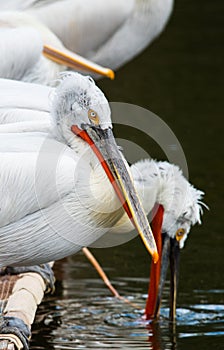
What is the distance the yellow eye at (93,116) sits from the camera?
12.9ft

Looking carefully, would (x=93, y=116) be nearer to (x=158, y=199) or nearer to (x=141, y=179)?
(x=141, y=179)

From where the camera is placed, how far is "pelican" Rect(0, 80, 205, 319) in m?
4.38

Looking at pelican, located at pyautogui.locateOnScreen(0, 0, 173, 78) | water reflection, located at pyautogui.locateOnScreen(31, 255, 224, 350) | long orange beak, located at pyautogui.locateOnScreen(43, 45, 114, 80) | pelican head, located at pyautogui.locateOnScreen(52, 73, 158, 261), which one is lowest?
water reflection, located at pyautogui.locateOnScreen(31, 255, 224, 350)

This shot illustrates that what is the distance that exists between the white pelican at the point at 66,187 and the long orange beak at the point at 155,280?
3.40 ft

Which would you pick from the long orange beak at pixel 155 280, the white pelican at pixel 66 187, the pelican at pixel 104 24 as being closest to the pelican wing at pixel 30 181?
the white pelican at pixel 66 187

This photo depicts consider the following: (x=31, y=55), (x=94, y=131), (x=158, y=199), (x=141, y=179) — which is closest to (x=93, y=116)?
(x=94, y=131)

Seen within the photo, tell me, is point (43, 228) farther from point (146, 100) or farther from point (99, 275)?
point (146, 100)

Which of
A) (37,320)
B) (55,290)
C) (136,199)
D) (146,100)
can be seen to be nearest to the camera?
(136,199)

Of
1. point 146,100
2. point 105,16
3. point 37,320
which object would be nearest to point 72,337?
point 37,320

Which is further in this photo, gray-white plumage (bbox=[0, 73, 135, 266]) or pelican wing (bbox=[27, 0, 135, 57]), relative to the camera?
pelican wing (bbox=[27, 0, 135, 57])

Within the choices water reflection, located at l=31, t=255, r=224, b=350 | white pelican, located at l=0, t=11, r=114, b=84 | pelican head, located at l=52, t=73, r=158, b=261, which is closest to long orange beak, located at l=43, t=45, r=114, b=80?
white pelican, located at l=0, t=11, r=114, b=84

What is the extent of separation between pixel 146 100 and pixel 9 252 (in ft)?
21.9

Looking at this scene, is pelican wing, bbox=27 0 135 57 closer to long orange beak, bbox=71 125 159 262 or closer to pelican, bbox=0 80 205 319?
Answer: pelican, bbox=0 80 205 319

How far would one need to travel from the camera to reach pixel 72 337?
468cm
